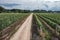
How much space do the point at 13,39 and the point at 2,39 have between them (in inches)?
30.8

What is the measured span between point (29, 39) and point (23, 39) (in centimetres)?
43

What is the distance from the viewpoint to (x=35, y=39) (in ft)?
54.3

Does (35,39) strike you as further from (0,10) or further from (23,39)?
(0,10)

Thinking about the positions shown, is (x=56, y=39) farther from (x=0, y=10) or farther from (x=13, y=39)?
(x=0, y=10)

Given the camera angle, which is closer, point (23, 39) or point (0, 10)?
point (23, 39)

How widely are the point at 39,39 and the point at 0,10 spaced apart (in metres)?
37.1

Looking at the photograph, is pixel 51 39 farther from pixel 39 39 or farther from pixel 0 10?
pixel 0 10

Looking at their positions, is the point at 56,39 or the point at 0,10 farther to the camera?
the point at 0,10

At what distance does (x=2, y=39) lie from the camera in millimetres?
16109

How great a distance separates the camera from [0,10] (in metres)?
52.4

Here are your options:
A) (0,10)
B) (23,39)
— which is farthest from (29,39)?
(0,10)

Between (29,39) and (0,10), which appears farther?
(0,10)

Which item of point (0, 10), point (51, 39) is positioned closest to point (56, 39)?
point (51, 39)

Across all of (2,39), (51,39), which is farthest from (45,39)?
(2,39)
